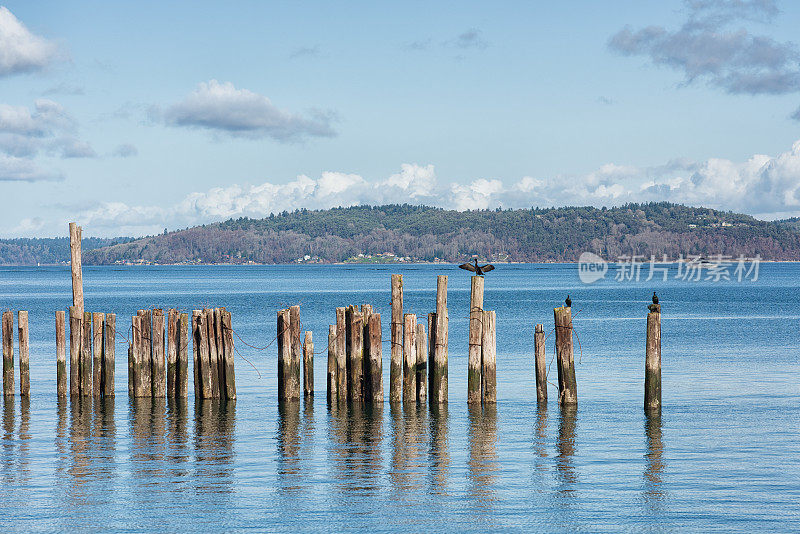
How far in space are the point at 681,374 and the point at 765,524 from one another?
1976 cm

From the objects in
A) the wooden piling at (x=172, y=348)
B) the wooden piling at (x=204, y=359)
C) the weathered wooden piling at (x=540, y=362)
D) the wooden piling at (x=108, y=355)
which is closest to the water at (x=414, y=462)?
the wooden piling at (x=204, y=359)

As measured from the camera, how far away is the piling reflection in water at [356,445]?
56.6 ft

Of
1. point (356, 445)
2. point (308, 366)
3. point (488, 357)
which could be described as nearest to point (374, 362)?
point (308, 366)

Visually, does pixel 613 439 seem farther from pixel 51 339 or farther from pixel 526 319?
pixel 526 319

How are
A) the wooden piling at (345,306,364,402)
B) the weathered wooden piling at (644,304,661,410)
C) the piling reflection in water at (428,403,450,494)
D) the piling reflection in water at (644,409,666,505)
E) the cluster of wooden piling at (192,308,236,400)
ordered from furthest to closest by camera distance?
1. the cluster of wooden piling at (192,308,236,400)
2. the wooden piling at (345,306,364,402)
3. the weathered wooden piling at (644,304,661,410)
4. the piling reflection in water at (428,403,450,494)
5. the piling reflection in water at (644,409,666,505)

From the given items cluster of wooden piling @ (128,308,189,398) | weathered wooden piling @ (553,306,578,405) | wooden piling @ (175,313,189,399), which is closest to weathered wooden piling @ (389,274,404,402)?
weathered wooden piling @ (553,306,578,405)

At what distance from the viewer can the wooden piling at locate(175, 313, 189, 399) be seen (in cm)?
2419

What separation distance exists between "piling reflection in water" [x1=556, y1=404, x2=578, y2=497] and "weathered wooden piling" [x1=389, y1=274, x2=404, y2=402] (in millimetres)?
4074

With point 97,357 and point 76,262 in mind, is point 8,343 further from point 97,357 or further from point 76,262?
point 76,262

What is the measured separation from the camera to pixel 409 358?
23.5 metres

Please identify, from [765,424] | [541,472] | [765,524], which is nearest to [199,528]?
[541,472]

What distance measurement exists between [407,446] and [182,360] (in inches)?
292

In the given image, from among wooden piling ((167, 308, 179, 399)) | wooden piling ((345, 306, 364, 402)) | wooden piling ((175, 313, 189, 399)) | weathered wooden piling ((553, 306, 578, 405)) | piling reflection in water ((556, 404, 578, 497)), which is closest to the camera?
piling reflection in water ((556, 404, 578, 497))

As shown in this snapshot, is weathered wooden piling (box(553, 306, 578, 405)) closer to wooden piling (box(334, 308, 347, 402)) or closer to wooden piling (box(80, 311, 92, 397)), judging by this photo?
wooden piling (box(334, 308, 347, 402))
